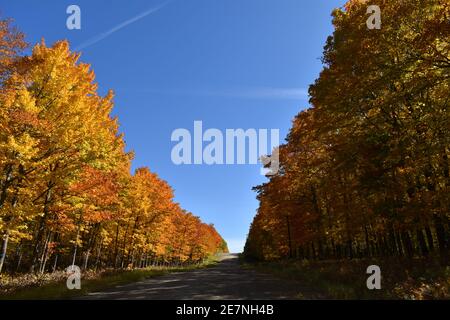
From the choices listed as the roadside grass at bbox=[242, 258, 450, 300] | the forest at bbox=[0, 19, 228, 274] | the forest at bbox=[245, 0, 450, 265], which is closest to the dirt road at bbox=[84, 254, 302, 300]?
the roadside grass at bbox=[242, 258, 450, 300]

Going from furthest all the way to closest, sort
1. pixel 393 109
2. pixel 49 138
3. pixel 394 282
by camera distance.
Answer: pixel 49 138, pixel 393 109, pixel 394 282

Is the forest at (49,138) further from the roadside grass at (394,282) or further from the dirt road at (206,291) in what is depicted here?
the roadside grass at (394,282)

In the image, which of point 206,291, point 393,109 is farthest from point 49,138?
point 393,109

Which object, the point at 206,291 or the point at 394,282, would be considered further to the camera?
the point at 206,291

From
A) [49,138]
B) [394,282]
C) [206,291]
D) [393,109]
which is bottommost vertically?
[206,291]

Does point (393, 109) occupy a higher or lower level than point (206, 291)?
higher

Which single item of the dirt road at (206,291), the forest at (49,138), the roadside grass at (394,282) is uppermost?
the forest at (49,138)

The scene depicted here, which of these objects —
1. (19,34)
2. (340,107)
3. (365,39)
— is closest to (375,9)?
(365,39)

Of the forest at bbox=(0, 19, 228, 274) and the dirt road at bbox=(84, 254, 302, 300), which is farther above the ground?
the forest at bbox=(0, 19, 228, 274)

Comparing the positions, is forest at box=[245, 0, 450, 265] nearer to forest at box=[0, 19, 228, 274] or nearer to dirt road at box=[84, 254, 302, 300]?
dirt road at box=[84, 254, 302, 300]

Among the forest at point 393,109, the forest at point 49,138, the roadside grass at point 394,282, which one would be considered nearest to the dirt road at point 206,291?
the roadside grass at point 394,282

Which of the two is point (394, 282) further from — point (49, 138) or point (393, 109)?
point (49, 138)

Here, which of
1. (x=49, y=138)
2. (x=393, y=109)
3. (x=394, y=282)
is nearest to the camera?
(x=394, y=282)

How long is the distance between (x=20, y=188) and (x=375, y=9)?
18.0 meters
